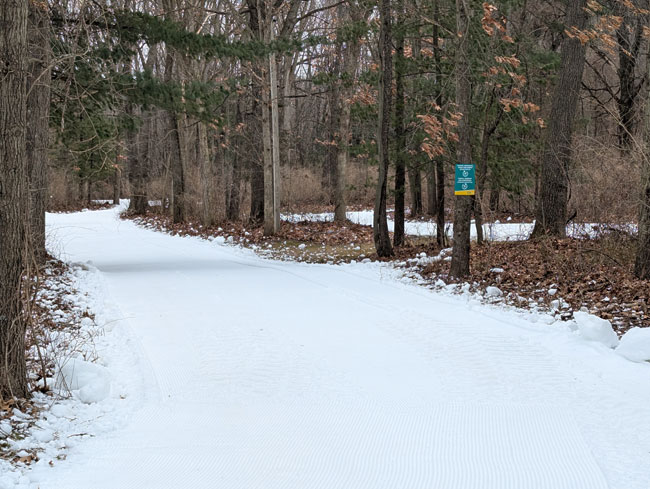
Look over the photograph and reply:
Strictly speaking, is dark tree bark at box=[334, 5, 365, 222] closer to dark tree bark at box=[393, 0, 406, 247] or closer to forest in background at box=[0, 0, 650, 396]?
forest in background at box=[0, 0, 650, 396]

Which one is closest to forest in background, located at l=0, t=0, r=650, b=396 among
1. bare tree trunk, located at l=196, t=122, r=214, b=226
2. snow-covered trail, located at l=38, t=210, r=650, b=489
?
snow-covered trail, located at l=38, t=210, r=650, b=489

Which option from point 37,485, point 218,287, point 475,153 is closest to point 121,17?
point 218,287

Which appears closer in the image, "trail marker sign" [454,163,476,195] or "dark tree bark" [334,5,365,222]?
"trail marker sign" [454,163,476,195]

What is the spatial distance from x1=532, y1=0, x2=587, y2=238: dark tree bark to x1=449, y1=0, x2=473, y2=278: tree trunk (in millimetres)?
3359

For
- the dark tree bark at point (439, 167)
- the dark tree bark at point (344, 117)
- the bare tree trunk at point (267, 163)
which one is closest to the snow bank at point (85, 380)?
the dark tree bark at point (439, 167)

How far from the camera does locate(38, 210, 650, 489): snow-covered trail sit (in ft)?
14.1

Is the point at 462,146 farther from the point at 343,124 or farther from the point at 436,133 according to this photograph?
the point at 343,124

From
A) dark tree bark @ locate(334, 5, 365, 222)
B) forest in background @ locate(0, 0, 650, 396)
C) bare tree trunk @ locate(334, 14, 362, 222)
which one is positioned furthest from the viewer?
bare tree trunk @ locate(334, 14, 362, 222)

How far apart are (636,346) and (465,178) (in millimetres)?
5235

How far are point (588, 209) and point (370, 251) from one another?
571 cm

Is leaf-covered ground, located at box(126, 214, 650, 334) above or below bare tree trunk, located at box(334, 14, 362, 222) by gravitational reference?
below

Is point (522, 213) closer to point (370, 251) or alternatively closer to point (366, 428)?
point (370, 251)

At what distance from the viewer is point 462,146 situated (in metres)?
11.6

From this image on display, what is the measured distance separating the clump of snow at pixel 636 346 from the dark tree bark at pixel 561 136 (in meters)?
7.65
